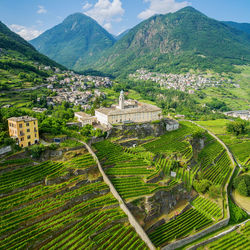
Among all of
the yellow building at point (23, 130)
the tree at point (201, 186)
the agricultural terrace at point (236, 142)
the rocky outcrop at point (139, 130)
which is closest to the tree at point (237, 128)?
the agricultural terrace at point (236, 142)

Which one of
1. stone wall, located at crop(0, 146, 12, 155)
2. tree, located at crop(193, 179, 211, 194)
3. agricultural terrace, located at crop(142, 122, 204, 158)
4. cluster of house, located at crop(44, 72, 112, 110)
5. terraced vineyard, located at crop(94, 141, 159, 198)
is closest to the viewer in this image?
stone wall, located at crop(0, 146, 12, 155)

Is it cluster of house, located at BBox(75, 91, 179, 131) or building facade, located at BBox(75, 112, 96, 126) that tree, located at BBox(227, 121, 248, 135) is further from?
building facade, located at BBox(75, 112, 96, 126)

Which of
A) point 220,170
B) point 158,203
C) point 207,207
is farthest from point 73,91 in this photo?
point 207,207

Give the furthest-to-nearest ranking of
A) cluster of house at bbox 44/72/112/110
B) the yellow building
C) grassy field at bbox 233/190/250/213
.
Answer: cluster of house at bbox 44/72/112/110, grassy field at bbox 233/190/250/213, the yellow building

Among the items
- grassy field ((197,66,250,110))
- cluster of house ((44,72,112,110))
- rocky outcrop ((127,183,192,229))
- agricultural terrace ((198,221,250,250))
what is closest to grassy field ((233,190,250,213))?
agricultural terrace ((198,221,250,250))

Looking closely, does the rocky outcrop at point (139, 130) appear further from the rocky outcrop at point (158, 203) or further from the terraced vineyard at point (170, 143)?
the rocky outcrop at point (158, 203)

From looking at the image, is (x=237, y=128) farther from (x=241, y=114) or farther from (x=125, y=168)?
(x=125, y=168)
